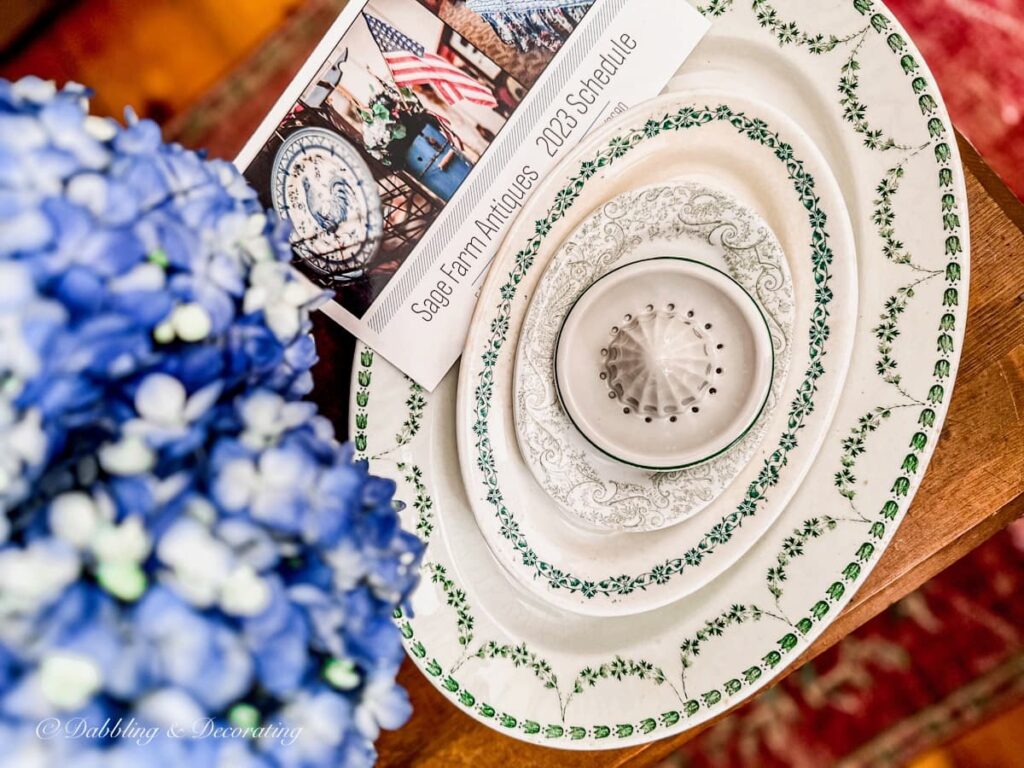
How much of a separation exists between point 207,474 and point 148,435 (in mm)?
23

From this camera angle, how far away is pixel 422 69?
55 cm

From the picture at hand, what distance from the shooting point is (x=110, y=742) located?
0.23m

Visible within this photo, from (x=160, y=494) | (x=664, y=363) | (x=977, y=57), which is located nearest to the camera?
(x=160, y=494)

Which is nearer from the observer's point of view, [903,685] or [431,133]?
[431,133]

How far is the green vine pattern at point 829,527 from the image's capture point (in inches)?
20.6

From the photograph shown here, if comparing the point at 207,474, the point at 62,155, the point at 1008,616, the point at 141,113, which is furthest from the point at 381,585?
the point at 1008,616

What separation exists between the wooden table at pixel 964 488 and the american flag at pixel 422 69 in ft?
1.22

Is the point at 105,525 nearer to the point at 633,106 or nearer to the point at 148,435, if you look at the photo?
the point at 148,435

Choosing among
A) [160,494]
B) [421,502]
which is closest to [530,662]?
[421,502]

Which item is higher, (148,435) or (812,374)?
(812,374)

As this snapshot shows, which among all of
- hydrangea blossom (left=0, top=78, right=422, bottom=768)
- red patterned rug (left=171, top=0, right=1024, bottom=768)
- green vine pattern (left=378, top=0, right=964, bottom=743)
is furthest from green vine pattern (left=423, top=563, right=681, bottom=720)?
red patterned rug (left=171, top=0, right=1024, bottom=768)

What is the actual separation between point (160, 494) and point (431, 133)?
0.38 m

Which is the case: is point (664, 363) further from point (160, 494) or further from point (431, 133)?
point (160, 494)

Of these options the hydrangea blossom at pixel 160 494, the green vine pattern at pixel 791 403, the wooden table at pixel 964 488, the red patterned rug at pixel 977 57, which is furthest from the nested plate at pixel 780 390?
the red patterned rug at pixel 977 57
